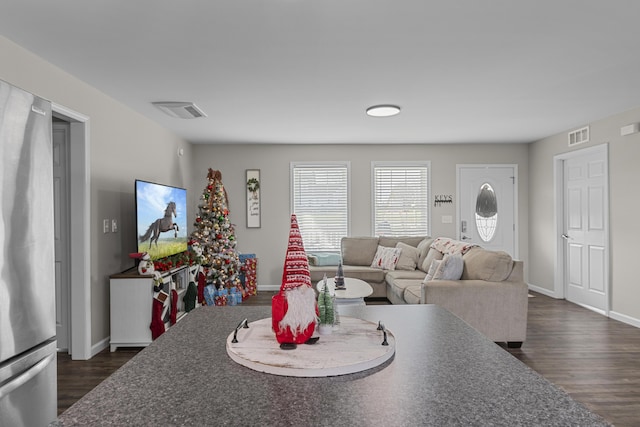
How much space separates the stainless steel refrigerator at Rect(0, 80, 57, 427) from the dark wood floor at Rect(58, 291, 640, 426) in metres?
1.38

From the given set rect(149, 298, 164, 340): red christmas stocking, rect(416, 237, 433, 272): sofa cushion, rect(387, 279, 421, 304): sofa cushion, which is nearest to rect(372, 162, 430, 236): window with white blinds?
rect(416, 237, 433, 272): sofa cushion

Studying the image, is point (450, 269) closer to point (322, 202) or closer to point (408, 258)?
point (408, 258)

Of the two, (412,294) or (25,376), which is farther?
(412,294)

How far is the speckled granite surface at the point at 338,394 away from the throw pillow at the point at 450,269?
9.64 ft

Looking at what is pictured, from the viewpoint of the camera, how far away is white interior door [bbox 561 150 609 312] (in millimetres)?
5109

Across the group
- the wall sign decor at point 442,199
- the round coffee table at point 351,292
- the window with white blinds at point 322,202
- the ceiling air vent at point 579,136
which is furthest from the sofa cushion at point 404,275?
the ceiling air vent at point 579,136

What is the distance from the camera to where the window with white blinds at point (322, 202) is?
6.82 m

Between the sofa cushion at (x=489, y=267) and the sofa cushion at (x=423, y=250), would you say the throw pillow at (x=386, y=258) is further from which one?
the sofa cushion at (x=489, y=267)

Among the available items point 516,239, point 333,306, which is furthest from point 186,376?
point 516,239

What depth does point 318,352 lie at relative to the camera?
111cm

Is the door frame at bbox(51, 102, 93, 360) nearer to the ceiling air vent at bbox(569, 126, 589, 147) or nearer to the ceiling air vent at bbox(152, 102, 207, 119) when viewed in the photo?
the ceiling air vent at bbox(152, 102, 207, 119)

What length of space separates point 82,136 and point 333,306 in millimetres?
3222

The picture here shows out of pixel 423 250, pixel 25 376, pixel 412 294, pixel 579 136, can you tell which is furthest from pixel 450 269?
pixel 25 376

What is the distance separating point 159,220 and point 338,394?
159 inches
